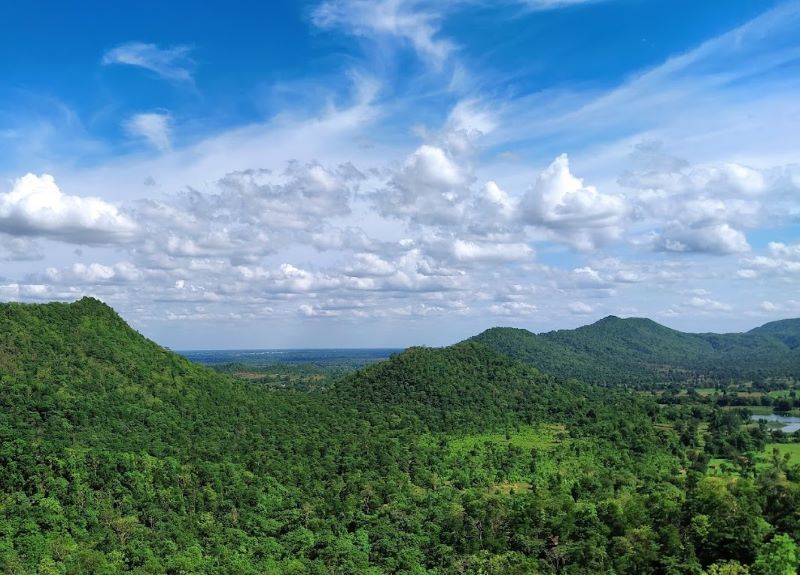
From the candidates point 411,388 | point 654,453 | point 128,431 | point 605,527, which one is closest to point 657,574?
point 605,527

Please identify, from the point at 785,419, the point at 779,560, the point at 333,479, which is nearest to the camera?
the point at 779,560

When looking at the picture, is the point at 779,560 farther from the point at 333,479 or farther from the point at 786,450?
the point at 786,450

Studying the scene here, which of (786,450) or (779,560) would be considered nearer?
(779,560)

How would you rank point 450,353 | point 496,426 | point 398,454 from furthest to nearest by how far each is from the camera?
point 450,353 < point 496,426 < point 398,454

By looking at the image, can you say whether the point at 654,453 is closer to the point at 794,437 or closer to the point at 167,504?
the point at 794,437

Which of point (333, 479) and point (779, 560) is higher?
point (779, 560)

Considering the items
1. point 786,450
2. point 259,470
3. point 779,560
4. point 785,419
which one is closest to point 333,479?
point 259,470

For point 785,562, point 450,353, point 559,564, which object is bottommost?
point 559,564

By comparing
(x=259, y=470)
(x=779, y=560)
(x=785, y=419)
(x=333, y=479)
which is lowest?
(x=785, y=419)

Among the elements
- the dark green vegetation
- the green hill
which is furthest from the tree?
the green hill

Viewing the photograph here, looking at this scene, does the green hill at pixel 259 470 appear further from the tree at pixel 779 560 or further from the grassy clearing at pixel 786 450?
the grassy clearing at pixel 786 450
